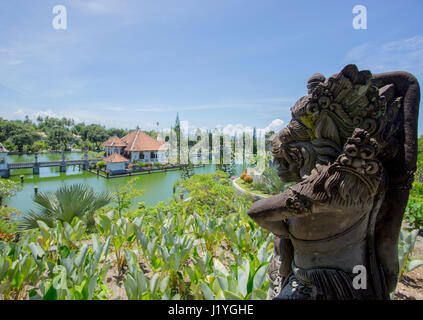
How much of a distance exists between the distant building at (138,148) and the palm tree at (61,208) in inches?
935

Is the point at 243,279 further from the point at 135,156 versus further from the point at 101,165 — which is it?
the point at 135,156

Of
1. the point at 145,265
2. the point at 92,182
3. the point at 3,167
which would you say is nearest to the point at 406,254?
the point at 145,265

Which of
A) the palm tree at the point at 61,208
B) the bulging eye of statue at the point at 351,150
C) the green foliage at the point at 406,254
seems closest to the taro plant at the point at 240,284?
the bulging eye of statue at the point at 351,150

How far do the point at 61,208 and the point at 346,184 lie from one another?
5.68 meters

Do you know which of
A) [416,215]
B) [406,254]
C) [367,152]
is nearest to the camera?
[367,152]

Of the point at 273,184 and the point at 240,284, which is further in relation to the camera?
the point at 273,184

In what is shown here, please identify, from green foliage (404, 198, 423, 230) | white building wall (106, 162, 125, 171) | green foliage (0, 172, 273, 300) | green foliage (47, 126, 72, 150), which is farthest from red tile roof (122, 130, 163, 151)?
green foliage (404, 198, 423, 230)

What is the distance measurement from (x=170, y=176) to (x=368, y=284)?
24.4 meters

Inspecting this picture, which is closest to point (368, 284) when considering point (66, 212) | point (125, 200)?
point (66, 212)

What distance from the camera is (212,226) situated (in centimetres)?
412

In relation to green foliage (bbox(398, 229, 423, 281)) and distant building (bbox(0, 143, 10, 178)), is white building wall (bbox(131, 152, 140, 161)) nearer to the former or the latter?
distant building (bbox(0, 143, 10, 178))

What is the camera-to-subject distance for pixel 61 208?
527 centimetres

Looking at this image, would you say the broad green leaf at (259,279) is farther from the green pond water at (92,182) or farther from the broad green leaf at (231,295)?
the green pond water at (92,182)
